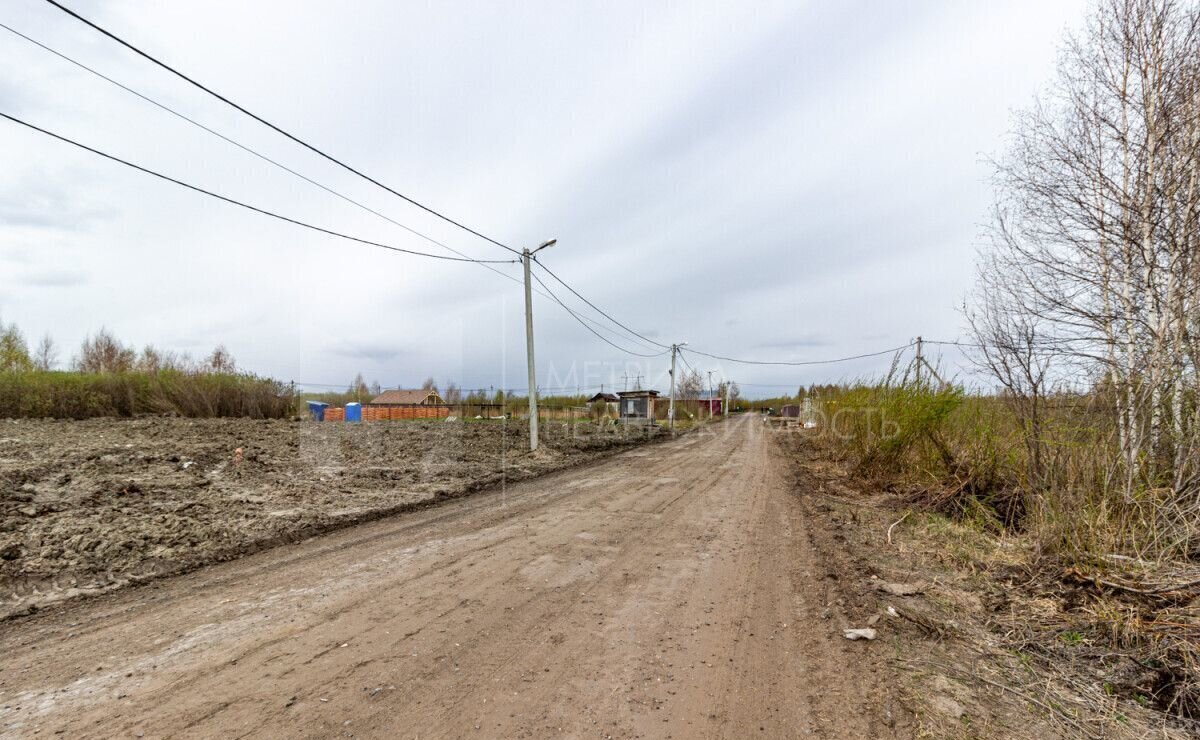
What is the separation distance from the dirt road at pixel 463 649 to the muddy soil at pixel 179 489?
535mm

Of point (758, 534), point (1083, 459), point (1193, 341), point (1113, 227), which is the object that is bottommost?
point (758, 534)

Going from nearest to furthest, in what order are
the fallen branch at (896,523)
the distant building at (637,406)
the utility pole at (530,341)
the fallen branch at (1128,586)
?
the fallen branch at (1128,586)
the fallen branch at (896,523)
the utility pole at (530,341)
the distant building at (637,406)

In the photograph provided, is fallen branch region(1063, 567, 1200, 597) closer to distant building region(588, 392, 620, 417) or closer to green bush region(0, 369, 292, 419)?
green bush region(0, 369, 292, 419)

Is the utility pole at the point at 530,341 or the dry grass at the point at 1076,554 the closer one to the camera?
the dry grass at the point at 1076,554

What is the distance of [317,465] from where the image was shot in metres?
8.69

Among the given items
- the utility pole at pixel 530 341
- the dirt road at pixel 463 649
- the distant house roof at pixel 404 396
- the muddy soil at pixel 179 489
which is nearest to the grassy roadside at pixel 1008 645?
the dirt road at pixel 463 649

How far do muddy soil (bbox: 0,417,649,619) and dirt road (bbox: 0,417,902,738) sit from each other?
535mm

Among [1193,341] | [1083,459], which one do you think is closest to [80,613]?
[1083,459]

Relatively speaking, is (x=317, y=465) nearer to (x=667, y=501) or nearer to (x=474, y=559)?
(x=474, y=559)

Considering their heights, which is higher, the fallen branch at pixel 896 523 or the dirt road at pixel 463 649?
the dirt road at pixel 463 649

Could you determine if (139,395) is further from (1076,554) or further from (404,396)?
(404,396)

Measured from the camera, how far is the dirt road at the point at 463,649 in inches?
87.8

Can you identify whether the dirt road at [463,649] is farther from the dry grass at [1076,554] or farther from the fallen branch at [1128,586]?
the fallen branch at [1128,586]

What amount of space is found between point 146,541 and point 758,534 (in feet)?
21.2
